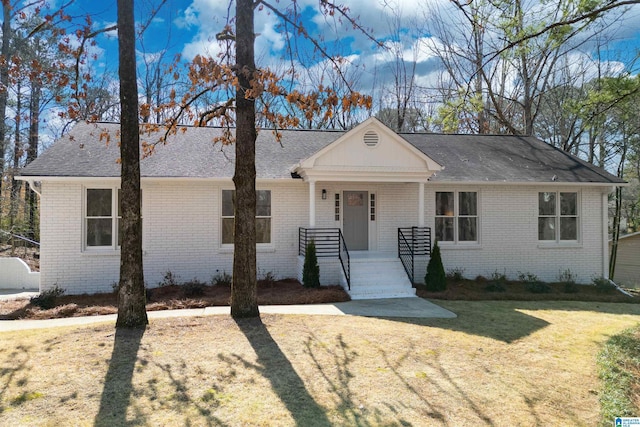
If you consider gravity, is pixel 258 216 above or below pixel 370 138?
below

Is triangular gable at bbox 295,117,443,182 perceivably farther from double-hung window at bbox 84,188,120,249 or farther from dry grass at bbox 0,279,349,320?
double-hung window at bbox 84,188,120,249

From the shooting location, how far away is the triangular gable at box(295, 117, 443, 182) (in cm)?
1123

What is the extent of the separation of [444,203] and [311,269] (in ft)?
17.3

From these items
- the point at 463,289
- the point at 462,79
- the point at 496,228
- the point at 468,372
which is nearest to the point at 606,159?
the point at 462,79

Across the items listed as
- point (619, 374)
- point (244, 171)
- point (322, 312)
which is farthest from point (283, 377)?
point (619, 374)

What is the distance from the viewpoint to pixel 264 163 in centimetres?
1244

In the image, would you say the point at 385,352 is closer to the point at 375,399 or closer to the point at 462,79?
the point at 375,399

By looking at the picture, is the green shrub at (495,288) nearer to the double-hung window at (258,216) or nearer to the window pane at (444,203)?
the window pane at (444,203)

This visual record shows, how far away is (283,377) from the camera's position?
5.03 meters

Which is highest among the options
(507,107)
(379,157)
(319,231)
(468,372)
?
(507,107)

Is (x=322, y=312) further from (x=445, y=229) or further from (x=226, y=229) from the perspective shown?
→ (x=445, y=229)

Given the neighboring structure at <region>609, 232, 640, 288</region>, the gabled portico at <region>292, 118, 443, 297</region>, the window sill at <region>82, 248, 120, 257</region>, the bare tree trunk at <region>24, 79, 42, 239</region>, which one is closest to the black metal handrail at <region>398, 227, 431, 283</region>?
the gabled portico at <region>292, 118, 443, 297</region>

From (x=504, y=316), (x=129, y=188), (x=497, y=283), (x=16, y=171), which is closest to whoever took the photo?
(x=129, y=188)

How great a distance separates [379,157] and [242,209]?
17.6 ft
